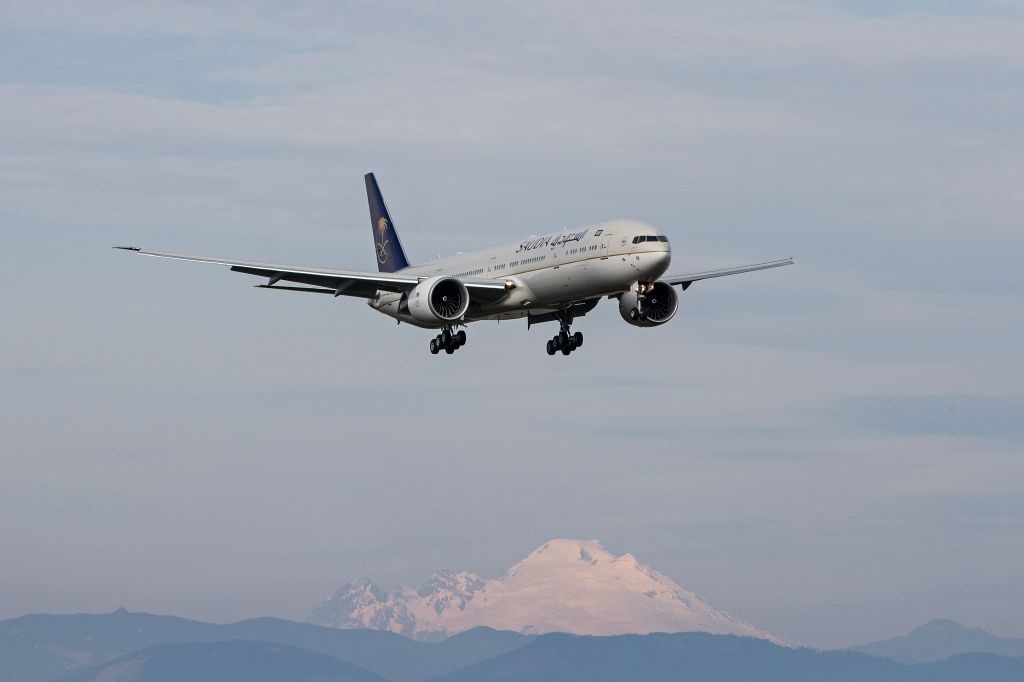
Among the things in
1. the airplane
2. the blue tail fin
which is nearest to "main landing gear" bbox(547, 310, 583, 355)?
the airplane

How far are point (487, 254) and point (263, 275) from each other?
11922 mm

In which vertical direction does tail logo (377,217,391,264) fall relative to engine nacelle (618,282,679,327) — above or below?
above

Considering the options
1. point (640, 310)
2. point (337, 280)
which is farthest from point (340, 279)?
point (640, 310)

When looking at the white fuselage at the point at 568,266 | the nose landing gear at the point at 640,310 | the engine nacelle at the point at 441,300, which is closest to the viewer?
the white fuselage at the point at 568,266

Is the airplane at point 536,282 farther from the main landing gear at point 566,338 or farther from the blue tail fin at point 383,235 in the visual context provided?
the blue tail fin at point 383,235

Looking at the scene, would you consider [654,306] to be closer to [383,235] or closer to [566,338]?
[566,338]

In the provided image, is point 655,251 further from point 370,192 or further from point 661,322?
point 370,192

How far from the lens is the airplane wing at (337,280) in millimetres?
84938

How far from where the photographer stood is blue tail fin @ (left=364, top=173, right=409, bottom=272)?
108 m

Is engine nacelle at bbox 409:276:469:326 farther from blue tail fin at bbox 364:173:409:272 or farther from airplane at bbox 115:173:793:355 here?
blue tail fin at bbox 364:173:409:272

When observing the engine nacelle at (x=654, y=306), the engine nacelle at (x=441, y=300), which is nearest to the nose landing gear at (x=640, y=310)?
the engine nacelle at (x=654, y=306)

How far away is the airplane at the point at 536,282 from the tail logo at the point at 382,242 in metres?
14.3

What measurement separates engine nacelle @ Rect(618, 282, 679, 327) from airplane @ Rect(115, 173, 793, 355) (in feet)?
0.17

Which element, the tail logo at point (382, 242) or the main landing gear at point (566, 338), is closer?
the main landing gear at point (566, 338)
